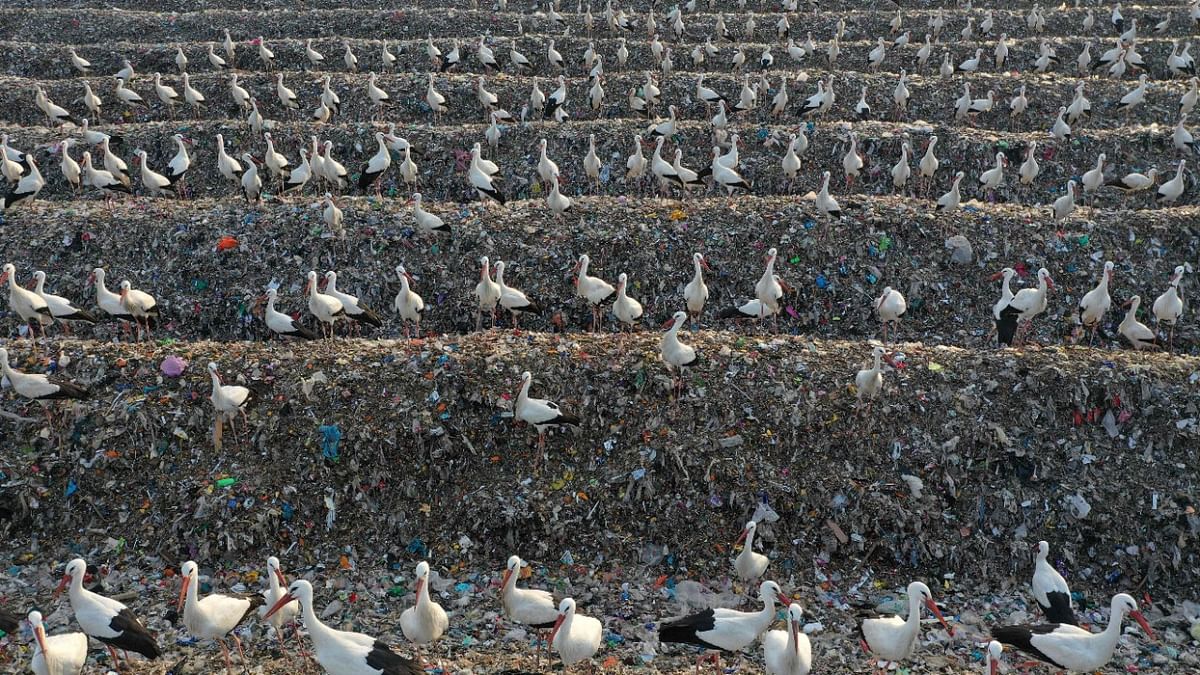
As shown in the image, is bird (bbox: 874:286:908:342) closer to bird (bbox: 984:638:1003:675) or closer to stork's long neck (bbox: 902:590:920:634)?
stork's long neck (bbox: 902:590:920:634)

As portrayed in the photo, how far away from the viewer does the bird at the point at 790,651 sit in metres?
7.13

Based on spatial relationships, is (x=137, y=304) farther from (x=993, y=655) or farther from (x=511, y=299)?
(x=993, y=655)

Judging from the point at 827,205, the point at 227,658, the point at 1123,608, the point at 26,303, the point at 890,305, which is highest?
the point at 827,205

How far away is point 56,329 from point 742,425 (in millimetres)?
10413

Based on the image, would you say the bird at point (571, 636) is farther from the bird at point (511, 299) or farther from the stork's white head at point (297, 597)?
the bird at point (511, 299)

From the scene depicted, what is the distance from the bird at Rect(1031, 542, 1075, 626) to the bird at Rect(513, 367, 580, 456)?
4.86 metres

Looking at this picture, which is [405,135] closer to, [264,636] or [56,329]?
[56,329]

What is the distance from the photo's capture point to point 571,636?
7391 millimetres

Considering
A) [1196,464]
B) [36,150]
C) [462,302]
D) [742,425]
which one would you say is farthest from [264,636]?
[36,150]

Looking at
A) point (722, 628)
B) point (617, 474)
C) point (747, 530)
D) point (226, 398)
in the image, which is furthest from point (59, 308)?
point (722, 628)

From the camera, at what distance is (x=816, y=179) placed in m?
18.3

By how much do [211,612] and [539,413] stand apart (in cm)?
379

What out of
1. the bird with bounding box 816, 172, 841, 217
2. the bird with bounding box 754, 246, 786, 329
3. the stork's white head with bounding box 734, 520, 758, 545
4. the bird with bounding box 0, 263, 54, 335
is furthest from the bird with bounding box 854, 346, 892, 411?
the bird with bounding box 0, 263, 54, 335

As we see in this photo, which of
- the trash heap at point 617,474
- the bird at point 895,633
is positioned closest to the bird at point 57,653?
the trash heap at point 617,474
